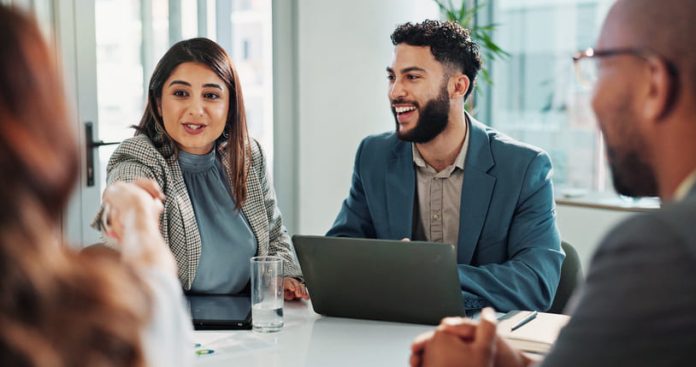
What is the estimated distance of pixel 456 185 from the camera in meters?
2.55

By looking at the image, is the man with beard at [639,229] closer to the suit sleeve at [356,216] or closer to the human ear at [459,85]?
the suit sleeve at [356,216]

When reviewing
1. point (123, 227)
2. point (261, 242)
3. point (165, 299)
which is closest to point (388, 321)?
point (261, 242)

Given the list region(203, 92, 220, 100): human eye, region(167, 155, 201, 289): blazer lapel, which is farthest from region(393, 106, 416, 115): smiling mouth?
region(167, 155, 201, 289): blazer lapel

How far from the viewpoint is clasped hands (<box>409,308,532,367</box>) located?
140 centimetres

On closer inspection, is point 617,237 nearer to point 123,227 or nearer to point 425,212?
point 123,227

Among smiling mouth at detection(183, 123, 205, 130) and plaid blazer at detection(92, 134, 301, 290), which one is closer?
plaid blazer at detection(92, 134, 301, 290)

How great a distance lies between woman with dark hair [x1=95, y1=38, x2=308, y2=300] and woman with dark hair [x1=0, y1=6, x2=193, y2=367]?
152 centimetres

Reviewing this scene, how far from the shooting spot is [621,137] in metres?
1.17

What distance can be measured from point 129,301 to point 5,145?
0.58 ft

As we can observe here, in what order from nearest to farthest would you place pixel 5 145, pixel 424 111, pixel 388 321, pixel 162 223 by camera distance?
pixel 5 145 → pixel 388 321 → pixel 162 223 → pixel 424 111

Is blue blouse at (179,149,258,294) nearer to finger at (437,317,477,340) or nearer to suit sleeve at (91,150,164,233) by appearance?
suit sleeve at (91,150,164,233)

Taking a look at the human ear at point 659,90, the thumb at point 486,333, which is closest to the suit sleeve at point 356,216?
the thumb at point 486,333

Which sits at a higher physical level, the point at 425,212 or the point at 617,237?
the point at 617,237

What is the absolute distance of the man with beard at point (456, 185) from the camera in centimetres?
223
